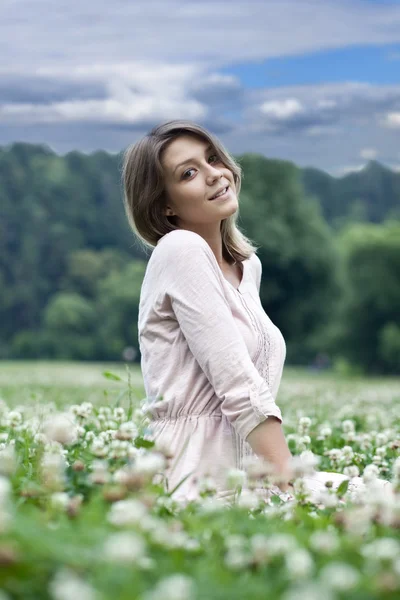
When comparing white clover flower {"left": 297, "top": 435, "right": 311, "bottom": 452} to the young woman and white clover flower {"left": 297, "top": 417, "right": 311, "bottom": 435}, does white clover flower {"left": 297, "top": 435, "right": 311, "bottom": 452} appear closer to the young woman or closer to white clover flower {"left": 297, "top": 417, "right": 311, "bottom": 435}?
white clover flower {"left": 297, "top": 417, "right": 311, "bottom": 435}

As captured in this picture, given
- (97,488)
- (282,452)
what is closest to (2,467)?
(97,488)

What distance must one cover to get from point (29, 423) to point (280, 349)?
1848 mm

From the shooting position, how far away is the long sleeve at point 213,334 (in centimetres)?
415

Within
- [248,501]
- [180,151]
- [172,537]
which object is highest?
[180,151]

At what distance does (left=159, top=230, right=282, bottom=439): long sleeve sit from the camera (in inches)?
163

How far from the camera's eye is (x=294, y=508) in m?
3.49

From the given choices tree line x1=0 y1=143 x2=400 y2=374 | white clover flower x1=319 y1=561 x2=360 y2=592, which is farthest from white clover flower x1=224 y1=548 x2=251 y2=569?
tree line x1=0 y1=143 x2=400 y2=374

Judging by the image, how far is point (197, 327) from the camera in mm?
4219

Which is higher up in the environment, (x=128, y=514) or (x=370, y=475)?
(x=128, y=514)

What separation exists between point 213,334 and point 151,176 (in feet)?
3.49

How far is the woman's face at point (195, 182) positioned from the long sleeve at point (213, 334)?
50 centimetres

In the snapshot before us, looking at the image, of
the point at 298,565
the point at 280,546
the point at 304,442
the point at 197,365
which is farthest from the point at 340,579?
the point at 304,442


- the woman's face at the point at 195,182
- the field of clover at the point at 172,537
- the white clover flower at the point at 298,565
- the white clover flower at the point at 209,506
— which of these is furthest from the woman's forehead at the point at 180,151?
the white clover flower at the point at 298,565

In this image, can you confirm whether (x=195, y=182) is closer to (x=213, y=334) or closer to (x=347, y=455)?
(x=213, y=334)
